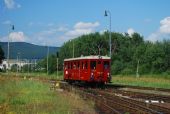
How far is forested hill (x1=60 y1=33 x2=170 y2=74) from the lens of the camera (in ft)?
290

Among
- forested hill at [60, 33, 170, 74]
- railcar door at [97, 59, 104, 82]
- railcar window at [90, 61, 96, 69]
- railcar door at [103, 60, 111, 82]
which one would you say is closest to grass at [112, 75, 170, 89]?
railcar door at [103, 60, 111, 82]

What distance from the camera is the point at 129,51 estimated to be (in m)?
111

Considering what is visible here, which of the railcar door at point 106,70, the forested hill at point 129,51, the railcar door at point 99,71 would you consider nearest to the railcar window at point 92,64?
the railcar door at point 99,71

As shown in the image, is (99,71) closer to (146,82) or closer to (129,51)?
(146,82)

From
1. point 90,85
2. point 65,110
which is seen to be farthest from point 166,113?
point 90,85

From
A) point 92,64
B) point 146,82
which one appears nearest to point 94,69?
point 92,64

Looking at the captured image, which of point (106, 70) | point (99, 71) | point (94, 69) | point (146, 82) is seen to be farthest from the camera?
point (146, 82)

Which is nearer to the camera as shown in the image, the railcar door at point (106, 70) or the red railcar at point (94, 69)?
the red railcar at point (94, 69)

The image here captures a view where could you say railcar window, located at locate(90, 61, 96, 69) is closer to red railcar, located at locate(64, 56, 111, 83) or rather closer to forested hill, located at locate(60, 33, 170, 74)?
red railcar, located at locate(64, 56, 111, 83)

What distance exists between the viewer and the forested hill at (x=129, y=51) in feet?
290

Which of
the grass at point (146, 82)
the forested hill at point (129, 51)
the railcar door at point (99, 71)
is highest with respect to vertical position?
the forested hill at point (129, 51)

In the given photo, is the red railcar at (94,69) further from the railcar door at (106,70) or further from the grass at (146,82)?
the grass at (146,82)

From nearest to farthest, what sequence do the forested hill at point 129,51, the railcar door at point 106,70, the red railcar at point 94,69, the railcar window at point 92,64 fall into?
the railcar window at point 92,64
the red railcar at point 94,69
the railcar door at point 106,70
the forested hill at point 129,51

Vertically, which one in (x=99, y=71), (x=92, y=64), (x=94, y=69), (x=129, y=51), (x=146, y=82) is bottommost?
(x=146, y=82)
